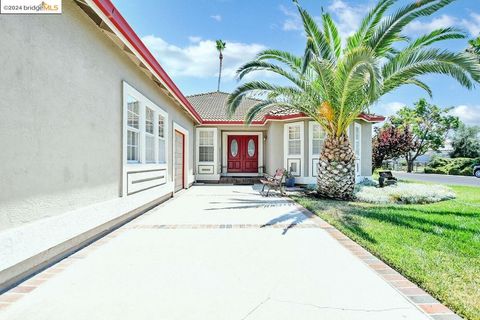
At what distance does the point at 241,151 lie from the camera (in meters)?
16.7

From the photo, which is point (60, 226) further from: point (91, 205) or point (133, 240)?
point (133, 240)

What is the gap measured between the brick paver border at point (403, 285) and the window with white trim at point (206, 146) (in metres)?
11.3

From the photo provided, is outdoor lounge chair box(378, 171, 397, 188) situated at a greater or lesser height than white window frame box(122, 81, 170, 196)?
lesser

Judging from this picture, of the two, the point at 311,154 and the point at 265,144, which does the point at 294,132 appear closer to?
the point at 311,154

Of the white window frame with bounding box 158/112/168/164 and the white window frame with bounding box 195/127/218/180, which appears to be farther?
the white window frame with bounding box 195/127/218/180

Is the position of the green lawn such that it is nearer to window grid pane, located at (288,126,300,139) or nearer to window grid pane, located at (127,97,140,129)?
window grid pane, located at (127,97,140,129)

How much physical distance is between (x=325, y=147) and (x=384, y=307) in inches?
300

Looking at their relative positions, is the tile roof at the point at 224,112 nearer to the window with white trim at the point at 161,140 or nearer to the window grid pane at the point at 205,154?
the window grid pane at the point at 205,154

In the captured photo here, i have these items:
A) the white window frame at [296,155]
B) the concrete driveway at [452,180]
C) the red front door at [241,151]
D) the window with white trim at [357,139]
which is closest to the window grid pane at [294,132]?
the white window frame at [296,155]

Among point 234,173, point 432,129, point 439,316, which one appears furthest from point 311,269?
point 432,129

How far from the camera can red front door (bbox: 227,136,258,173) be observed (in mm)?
16672

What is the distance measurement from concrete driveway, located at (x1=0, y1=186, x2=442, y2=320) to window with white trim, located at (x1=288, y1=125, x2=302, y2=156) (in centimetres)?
856

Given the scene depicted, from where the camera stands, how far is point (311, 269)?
365 cm

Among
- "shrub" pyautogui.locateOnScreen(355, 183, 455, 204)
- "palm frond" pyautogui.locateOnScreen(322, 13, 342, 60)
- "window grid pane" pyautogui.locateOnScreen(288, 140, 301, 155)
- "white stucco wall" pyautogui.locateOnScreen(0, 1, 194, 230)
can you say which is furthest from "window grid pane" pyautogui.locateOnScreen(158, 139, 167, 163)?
"shrub" pyautogui.locateOnScreen(355, 183, 455, 204)
